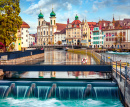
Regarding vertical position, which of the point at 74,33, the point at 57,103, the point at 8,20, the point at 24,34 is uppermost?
the point at 74,33

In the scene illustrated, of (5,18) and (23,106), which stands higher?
(5,18)

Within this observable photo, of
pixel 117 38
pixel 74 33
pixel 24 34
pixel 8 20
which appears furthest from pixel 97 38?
pixel 8 20

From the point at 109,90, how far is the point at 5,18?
3656cm

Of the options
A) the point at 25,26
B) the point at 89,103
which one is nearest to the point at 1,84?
the point at 89,103

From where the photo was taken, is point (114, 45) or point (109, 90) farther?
point (114, 45)

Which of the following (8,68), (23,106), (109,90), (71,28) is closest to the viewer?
(23,106)

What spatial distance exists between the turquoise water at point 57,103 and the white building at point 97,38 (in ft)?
382

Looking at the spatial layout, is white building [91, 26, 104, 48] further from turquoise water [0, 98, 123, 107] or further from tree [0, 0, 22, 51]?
turquoise water [0, 98, 123, 107]

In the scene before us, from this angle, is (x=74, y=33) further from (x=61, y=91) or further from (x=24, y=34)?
(x=61, y=91)

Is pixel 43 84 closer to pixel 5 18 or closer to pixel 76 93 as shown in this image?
pixel 76 93

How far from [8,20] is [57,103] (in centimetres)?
3458

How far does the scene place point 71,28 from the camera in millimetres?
190625

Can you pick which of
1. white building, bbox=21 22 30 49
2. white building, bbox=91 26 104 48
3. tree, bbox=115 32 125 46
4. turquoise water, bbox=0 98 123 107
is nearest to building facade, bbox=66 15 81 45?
white building, bbox=91 26 104 48

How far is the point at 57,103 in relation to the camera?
93.4 ft
